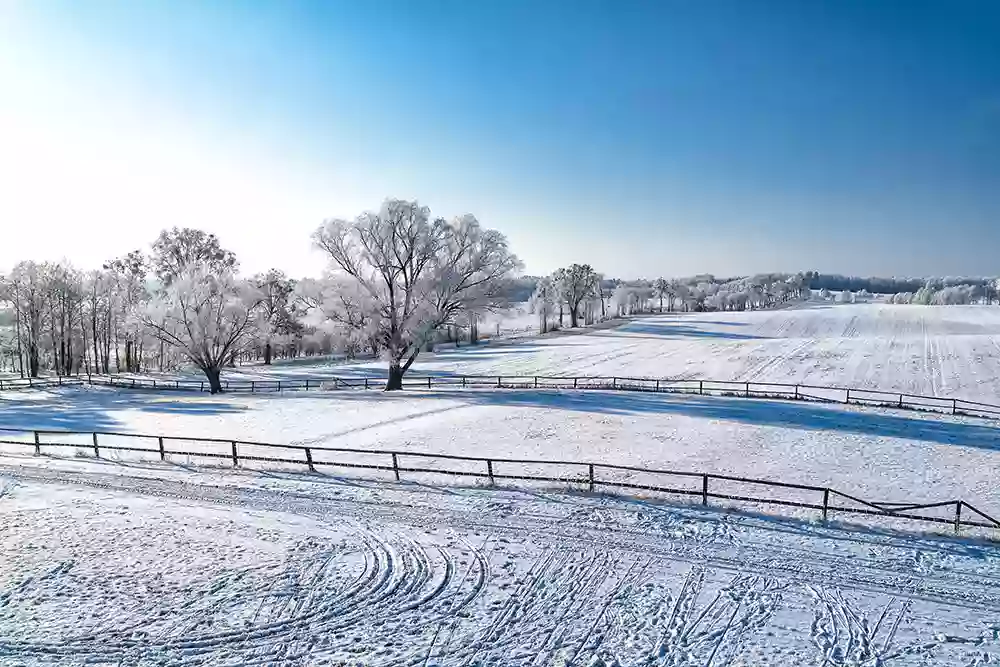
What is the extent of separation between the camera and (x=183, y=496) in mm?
15836

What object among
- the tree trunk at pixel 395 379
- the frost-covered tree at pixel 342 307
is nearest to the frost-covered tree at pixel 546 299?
the tree trunk at pixel 395 379

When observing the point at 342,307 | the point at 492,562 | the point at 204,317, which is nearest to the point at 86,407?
the point at 204,317

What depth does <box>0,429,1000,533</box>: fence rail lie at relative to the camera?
14.5m

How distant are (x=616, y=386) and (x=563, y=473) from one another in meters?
20.7

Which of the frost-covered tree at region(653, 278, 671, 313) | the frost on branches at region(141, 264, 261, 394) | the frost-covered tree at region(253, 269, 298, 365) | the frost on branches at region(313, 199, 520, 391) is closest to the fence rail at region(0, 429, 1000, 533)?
the frost on branches at region(313, 199, 520, 391)

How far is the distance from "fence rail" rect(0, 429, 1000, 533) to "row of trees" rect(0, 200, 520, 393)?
1526 cm

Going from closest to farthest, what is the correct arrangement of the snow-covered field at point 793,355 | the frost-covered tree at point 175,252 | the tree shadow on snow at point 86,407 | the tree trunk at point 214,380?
the tree shadow on snow at point 86,407
the tree trunk at point 214,380
the snow-covered field at point 793,355
the frost-covered tree at point 175,252

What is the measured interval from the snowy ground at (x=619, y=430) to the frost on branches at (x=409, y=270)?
483 cm

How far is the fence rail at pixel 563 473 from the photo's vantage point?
14.5 m

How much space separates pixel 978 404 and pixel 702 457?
911 inches

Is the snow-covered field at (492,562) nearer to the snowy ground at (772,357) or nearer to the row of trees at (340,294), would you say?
the row of trees at (340,294)

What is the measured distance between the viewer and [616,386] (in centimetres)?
3838

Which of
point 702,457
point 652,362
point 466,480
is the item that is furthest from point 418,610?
point 652,362

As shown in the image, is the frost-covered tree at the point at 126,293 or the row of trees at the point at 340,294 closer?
the row of trees at the point at 340,294
